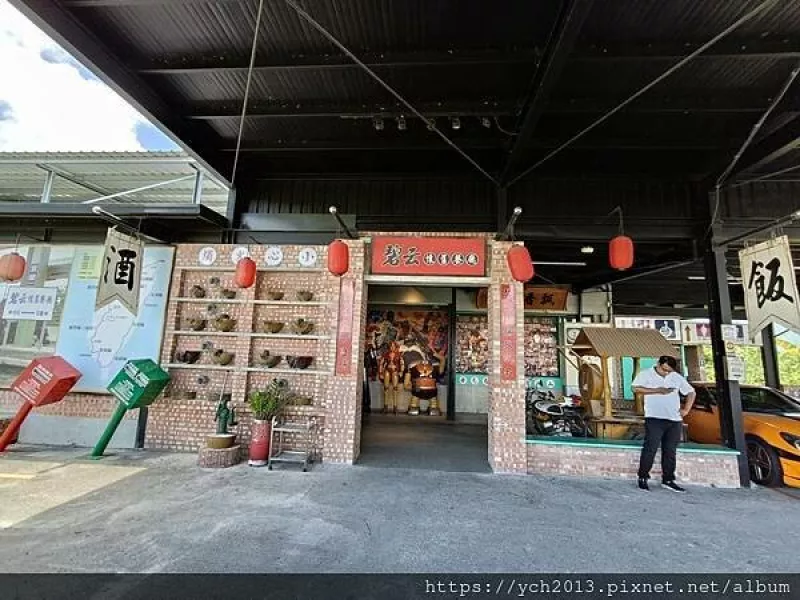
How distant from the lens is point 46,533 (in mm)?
3096

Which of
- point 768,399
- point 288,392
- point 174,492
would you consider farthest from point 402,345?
point 768,399

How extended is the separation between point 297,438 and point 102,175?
566cm

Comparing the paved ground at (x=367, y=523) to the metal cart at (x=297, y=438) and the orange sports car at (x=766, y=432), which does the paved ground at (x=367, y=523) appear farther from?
the orange sports car at (x=766, y=432)

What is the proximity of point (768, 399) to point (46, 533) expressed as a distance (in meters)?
9.10

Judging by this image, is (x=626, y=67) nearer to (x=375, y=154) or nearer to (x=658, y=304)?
(x=375, y=154)

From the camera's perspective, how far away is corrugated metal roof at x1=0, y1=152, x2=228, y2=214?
19.6ft

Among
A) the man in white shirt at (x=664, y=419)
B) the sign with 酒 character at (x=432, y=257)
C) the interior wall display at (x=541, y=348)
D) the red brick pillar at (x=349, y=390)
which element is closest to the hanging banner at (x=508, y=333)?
the sign with 酒 character at (x=432, y=257)

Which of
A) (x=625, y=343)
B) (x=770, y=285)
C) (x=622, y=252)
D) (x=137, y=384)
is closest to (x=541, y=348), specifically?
(x=625, y=343)

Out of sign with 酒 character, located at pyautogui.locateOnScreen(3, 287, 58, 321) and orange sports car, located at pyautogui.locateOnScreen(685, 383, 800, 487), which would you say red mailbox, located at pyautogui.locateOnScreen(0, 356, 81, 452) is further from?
orange sports car, located at pyautogui.locateOnScreen(685, 383, 800, 487)

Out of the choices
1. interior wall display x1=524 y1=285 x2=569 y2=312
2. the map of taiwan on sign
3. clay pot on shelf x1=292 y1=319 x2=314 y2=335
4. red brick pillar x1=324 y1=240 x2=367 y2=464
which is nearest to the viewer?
red brick pillar x1=324 y1=240 x2=367 y2=464

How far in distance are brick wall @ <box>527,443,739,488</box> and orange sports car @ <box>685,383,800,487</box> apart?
59 cm

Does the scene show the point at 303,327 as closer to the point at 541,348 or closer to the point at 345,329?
the point at 345,329

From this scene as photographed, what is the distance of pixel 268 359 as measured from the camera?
5.65m

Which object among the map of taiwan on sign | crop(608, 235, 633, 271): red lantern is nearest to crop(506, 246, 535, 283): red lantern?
crop(608, 235, 633, 271): red lantern
